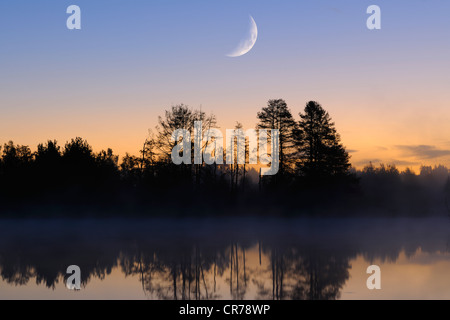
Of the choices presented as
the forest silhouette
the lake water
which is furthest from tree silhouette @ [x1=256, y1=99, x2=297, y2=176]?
the lake water

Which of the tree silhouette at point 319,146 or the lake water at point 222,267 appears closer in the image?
the lake water at point 222,267

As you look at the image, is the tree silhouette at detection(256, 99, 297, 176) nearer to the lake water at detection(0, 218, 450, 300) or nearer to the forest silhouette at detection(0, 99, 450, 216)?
the forest silhouette at detection(0, 99, 450, 216)

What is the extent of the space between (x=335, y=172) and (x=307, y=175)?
12.8ft

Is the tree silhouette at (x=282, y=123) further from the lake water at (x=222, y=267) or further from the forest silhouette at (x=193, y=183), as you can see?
the lake water at (x=222, y=267)

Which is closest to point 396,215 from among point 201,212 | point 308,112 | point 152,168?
point 308,112

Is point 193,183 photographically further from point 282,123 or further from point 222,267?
point 222,267

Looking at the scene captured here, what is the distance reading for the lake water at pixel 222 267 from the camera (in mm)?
15172

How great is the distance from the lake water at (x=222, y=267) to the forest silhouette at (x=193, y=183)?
730 inches

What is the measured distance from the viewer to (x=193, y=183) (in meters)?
54.9

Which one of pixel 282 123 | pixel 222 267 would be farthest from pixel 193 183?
pixel 222 267

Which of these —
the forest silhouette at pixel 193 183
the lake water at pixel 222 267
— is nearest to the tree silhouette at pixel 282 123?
the forest silhouette at pixel 193 183
